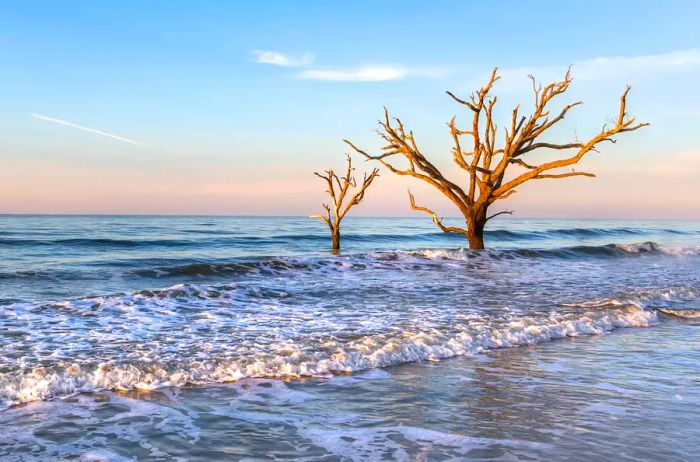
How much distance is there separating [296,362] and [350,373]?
56 cm

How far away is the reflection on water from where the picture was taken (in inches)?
144

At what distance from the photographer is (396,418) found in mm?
4309

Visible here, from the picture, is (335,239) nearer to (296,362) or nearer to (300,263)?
(300,263)

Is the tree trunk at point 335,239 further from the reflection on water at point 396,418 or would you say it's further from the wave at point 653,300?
the reflection on water at point 396,418

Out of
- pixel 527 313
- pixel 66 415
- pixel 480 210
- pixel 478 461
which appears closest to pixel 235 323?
pixel 66 415

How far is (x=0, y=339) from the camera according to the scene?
21.9 ft

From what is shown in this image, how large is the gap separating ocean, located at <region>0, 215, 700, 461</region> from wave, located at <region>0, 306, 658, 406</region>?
0.8 inches

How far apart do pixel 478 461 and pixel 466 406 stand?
3.55 feet

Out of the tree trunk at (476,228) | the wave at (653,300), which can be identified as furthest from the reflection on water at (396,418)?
the tree trunk at (476,228)

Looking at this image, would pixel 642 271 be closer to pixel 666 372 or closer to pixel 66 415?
pixel 666 372

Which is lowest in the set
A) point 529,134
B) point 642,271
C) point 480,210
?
point 642,271

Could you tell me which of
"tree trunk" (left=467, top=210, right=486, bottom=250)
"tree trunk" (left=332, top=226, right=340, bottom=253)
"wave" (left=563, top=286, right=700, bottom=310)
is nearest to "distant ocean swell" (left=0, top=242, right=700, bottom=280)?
"tree trunk" (left=467, top=210, right=486, bottom=250)

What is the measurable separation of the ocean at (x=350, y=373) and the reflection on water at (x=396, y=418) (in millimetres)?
18

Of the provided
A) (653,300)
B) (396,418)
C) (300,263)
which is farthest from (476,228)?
(396,418)
